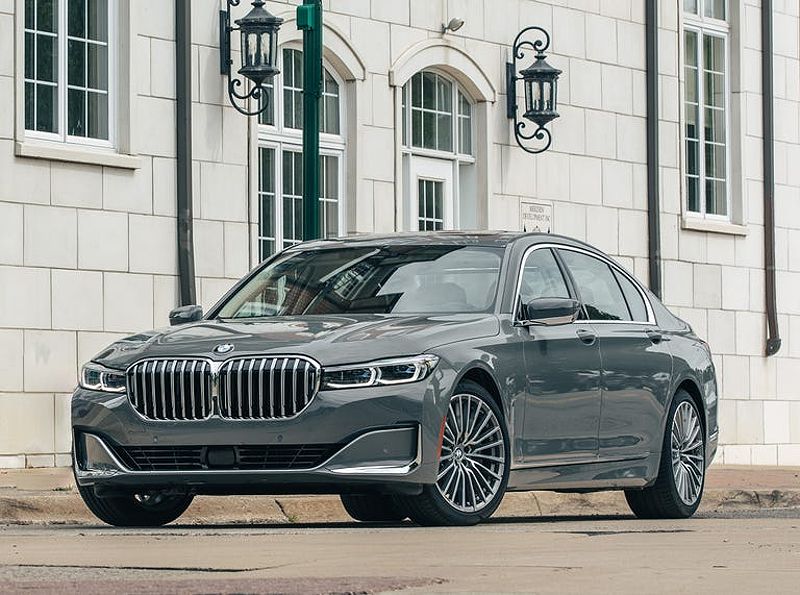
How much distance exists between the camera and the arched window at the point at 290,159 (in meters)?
19.1

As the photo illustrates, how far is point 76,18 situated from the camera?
679 inches

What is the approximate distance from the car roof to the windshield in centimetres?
7

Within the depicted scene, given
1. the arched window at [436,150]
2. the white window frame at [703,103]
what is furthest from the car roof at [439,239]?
the white window frame at [703,103]

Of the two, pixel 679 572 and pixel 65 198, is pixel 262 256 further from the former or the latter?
pixel 679 572

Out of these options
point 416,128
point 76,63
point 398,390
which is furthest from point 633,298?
point 416,128

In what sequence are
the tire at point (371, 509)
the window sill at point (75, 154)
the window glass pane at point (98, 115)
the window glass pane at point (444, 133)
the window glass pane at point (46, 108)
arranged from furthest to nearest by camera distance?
the window glass pane at point (444, 133)
the window glass pane at point (98, 115)
the window glass pane at point (46, 108)
the window sill at point (75, 154)
the tire at point (371, 509)

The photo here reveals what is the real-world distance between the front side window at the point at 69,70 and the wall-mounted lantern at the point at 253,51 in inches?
49.1

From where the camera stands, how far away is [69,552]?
8.39 meters

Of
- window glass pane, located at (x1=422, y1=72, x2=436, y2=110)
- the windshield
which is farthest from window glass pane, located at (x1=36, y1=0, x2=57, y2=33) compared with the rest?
the windshield

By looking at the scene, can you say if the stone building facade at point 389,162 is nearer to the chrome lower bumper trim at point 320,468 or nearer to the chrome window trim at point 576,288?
the chrome window trim at point 576,288

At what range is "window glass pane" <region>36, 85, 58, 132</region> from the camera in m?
16.8

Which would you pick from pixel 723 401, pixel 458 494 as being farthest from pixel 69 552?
pixel 723 401

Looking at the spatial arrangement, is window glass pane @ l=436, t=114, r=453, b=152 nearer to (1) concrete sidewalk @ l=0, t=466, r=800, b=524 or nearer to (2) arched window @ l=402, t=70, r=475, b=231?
(2) arched window @ l=402, t=70, r=475, b=231

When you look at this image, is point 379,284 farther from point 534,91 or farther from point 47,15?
point 534,91
